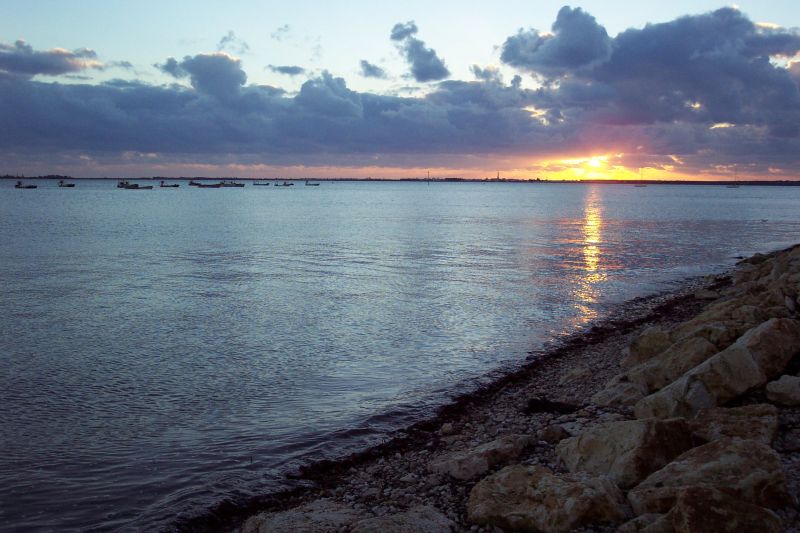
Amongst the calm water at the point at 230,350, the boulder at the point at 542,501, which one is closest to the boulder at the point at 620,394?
the calm water at the point at 230,350

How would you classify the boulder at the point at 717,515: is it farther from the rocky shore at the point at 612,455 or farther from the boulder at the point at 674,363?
the boulder at the point at 674,363

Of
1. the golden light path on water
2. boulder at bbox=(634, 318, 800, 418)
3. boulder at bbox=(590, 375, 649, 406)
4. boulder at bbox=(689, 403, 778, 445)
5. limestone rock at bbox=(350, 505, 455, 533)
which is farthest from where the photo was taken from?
the golden light path on water

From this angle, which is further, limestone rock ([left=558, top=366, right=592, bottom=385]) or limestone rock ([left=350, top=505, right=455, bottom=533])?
limestone rock ([left=558, top=366, right=592, bottom=385])

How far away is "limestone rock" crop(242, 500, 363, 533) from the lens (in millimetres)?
8172

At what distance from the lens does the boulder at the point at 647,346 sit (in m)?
14.2

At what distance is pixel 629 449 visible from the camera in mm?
8203

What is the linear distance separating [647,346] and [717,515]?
9.04 m

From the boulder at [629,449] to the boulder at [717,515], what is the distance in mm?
1707

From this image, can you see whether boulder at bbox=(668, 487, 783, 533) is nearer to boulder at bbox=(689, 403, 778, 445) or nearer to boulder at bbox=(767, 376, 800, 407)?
boulder at bbox=(689, 403, 778, 445)

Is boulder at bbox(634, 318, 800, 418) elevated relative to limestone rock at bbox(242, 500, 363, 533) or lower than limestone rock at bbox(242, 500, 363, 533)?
elevated

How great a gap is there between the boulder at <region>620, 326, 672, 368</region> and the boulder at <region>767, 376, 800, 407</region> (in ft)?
14.0

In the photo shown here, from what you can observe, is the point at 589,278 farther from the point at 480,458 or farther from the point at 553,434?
the point at 480,458

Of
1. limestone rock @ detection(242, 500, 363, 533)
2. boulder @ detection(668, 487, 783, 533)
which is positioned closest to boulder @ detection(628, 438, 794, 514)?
boulder @ detection(668, 487, 783, 533)

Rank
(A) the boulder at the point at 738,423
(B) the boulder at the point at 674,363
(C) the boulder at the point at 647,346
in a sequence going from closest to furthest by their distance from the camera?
(A) the boulder at the point at 738,423
(B) the boulder at the point at 674,363
(C) the boulder at the point at 647,346
